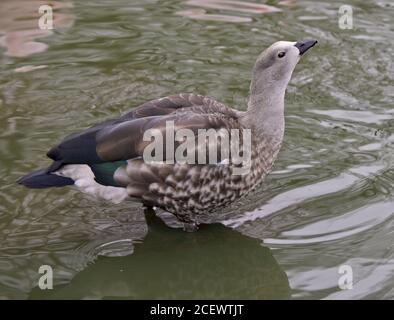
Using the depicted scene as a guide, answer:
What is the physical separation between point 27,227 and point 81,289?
2.37ft

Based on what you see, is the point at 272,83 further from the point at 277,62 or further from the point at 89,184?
the point at 89,184

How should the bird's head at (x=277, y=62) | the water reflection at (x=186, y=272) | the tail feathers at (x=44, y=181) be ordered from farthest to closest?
the bird's head at (x=277, y=62)
the tail feathers at (x=44, y=181)
the water reflection at (x=186, y=272)

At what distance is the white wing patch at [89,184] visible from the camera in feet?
16.8

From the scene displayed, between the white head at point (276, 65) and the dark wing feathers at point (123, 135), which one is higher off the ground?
the white head at point (276, 65)

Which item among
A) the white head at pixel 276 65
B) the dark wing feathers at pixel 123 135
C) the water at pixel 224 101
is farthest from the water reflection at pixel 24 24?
the white head at pixel 276 65

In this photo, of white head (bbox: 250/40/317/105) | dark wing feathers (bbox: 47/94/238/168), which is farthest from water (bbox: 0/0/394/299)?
white head (bbox: 250/40/317/105)

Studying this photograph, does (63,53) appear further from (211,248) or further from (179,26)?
(211,248)

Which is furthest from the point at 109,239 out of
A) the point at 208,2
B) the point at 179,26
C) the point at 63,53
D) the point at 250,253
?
the point at 208,2

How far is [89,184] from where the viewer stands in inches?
203

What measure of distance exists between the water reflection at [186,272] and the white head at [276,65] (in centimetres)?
92

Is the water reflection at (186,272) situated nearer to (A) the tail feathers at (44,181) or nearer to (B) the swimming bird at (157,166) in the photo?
(B) the swimming bird at (157,166)

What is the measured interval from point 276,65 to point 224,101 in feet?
5.16

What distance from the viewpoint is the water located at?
16.2 feet

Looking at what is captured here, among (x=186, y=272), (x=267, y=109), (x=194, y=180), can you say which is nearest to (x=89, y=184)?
(x=194, y=180)
